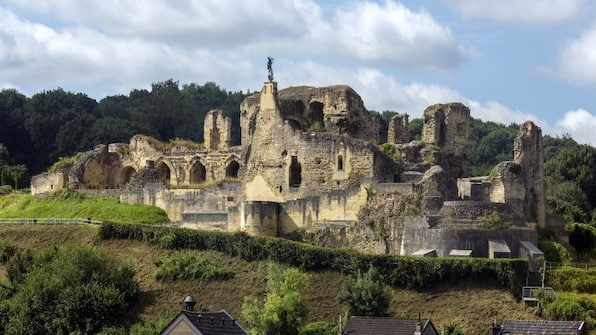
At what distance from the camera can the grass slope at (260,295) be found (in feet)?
150

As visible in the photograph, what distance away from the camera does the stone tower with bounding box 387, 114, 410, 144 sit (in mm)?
62469

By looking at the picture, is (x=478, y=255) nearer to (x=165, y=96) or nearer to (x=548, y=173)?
(x=548, y=173)

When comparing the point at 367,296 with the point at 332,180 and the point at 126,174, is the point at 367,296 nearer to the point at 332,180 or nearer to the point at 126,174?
the point at 332,180

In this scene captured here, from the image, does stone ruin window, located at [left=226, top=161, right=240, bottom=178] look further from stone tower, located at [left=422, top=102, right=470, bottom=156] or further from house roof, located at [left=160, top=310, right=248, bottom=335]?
house roof, located at [left=160, top=310, right=248, bottom=335]

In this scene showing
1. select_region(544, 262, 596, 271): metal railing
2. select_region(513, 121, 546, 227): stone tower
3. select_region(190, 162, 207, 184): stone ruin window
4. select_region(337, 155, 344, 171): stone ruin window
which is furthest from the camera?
select_region(190, 162, 207, 184): stone ruin window

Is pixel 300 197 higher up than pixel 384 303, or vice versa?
pixel 300 197

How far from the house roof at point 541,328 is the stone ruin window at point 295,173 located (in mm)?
20468

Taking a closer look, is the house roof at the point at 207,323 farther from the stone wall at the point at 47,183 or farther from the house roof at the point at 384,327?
the stone wall at the point at 47,183

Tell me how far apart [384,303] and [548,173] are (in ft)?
131

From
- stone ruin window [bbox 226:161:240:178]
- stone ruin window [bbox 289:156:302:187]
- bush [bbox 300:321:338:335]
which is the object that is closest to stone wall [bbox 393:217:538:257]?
bush [bbox 300:321:338:335]

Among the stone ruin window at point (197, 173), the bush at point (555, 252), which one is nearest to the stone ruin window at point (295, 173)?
the stone ruin window at point (197, 173)

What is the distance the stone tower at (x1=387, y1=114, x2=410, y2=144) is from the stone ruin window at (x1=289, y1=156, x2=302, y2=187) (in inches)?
224

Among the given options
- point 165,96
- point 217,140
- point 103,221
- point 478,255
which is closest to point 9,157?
point 165,96

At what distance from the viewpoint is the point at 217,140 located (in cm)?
6994
